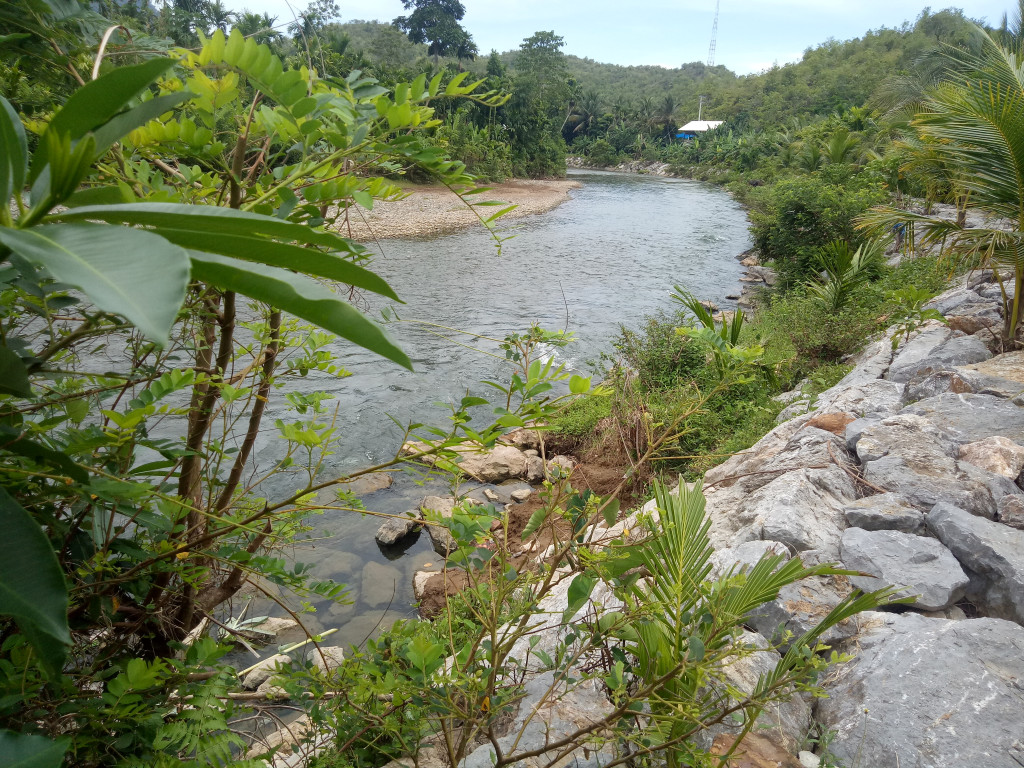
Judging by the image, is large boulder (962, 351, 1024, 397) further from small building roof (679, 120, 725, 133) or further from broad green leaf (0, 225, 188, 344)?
small building roof (679, 120, 725, 133)

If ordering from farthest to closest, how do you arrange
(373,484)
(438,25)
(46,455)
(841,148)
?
(438,25), (841,148), (373,484), (46,455)

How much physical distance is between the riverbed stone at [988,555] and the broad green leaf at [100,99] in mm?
2631

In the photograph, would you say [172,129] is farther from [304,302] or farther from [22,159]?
[304,302]

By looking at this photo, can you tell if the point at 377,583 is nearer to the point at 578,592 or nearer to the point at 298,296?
the point at 578,592

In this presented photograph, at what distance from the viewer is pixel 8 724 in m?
0.85

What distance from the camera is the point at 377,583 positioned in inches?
158

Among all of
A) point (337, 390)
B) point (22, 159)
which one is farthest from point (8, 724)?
point (337, 390)

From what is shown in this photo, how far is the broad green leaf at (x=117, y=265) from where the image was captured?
12.9 inches

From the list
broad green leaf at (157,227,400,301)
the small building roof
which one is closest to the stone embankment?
broad green leaf at (157,227,400,301)

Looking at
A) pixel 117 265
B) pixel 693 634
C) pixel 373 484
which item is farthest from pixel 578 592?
pixel 373 484

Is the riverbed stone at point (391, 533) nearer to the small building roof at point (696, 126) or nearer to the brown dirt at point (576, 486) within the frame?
the brown dirt at point (576, 486)

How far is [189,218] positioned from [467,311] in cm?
944

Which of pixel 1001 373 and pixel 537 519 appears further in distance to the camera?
pixel 1001 373

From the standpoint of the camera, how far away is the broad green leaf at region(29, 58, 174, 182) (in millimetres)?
463
